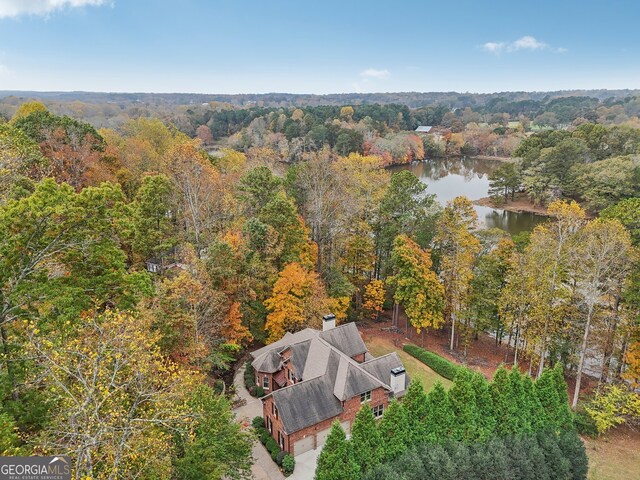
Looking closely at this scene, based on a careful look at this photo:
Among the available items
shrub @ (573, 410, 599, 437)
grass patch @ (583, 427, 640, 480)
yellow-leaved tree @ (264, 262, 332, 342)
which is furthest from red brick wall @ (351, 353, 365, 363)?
grass patch @ (583, 427, 640, 480)

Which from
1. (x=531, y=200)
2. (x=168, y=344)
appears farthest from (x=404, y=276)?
(x=531, y=200)

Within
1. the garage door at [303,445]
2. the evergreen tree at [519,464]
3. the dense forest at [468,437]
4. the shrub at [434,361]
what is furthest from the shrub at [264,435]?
the shrub at [434,361]

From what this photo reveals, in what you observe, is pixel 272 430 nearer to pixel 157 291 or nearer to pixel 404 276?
pixel 157 291

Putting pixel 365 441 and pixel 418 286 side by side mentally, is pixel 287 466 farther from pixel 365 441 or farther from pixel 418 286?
pixel 418 286

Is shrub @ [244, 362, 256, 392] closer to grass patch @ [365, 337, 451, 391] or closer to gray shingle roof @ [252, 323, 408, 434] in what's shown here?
gray shingle roof @ [252, 323, 408, 434]

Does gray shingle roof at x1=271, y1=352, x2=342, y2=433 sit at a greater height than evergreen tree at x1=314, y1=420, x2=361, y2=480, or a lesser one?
lesser
